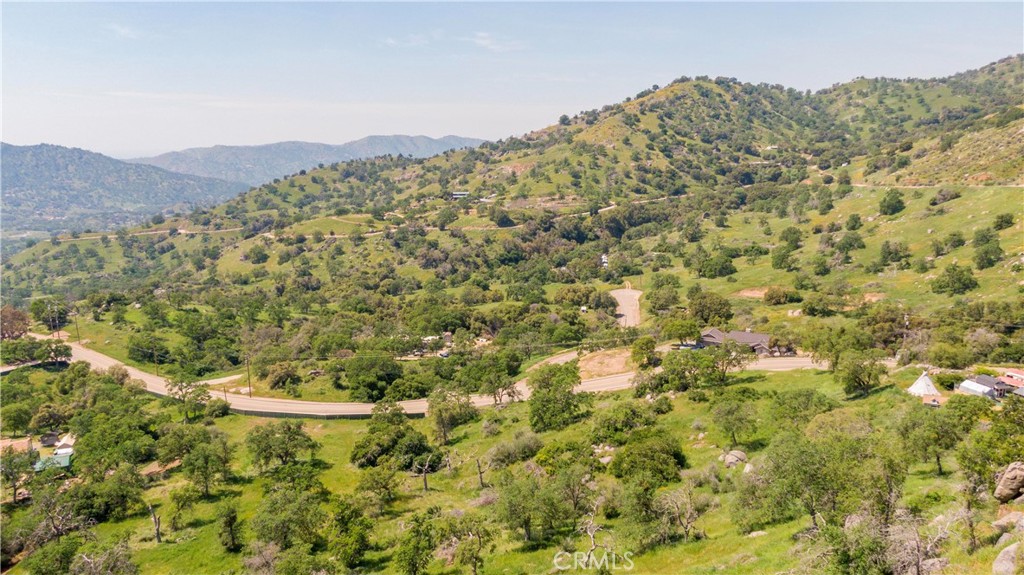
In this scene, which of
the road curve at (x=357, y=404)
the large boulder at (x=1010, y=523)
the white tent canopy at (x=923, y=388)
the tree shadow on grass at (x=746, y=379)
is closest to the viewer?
the large boulder at (x=1010, y=523)

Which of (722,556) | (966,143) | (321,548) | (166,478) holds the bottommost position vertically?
(166,478)

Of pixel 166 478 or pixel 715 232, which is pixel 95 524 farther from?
pixel 715 232

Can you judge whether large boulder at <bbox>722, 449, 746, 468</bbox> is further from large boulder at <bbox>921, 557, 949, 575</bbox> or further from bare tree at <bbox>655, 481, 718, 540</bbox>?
large boulder at <bbox>921, 557, 949, 575</bbox>

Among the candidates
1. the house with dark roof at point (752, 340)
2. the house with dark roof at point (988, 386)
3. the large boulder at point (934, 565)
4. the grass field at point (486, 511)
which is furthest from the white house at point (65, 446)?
the house with dark roof at point (988, 386)

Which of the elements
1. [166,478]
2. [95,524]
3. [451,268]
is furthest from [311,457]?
[451,268]

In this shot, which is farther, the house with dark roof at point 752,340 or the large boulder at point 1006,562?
the house with dark roof at point 752,340

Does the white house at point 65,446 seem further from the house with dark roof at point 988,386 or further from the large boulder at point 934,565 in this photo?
the house with dark roof at point 988,386

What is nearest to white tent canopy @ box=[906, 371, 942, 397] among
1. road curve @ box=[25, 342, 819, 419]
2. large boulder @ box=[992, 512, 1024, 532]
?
road curve @ box=[25, 342, 819, 419]
